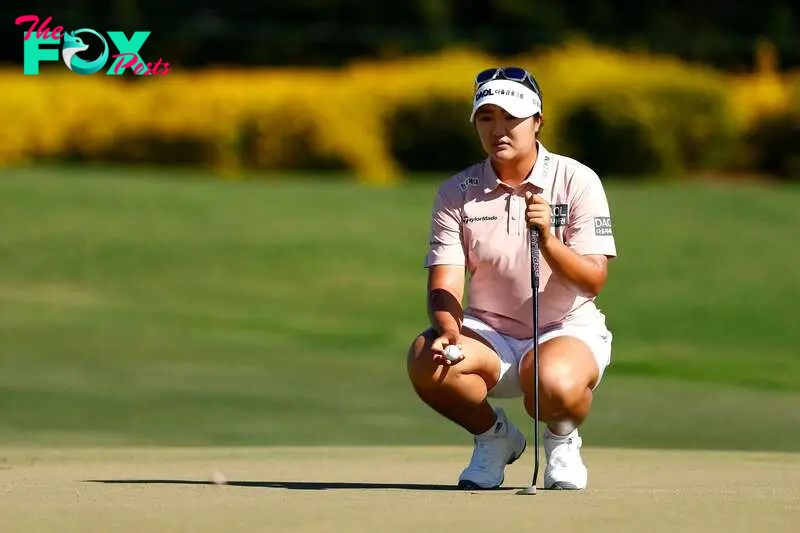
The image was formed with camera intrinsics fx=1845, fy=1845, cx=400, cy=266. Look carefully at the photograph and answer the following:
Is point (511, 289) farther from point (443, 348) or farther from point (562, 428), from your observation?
point (562, 428)

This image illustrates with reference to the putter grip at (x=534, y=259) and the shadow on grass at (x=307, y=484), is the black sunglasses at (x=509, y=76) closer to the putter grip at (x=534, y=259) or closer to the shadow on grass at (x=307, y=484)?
the putter grip at (x=534, y=259)

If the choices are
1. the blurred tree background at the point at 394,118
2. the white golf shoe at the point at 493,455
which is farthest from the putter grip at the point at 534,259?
the blurred tree background at the point at 394,118

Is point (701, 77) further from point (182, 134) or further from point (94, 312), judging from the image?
point (94, 312)

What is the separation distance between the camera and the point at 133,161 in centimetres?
2595

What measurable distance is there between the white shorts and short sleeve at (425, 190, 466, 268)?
10.9 inches

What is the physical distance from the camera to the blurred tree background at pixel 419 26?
30.9 metres

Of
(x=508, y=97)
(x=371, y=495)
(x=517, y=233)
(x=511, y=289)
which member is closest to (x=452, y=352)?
(x=511, y=289)

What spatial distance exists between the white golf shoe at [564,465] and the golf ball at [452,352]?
0.53 m

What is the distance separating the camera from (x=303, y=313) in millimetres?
18797

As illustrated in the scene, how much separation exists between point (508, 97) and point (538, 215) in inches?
19.4

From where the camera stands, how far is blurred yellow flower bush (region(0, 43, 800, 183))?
966 inches

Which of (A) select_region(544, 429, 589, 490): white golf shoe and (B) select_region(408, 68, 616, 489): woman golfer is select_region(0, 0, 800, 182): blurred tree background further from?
(A) select_region(544, 429, 589, 490): white golf shoe

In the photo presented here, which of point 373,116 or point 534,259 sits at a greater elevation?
point 373,116

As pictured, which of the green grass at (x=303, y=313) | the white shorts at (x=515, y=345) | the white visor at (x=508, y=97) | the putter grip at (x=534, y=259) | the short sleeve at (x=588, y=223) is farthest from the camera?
the green grass at (x=303, y=313)
